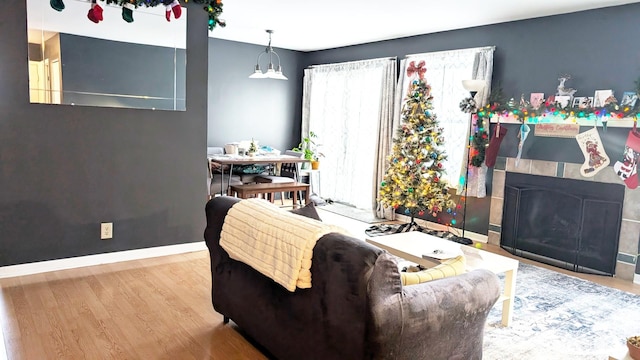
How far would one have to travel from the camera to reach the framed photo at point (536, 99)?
15.5 feet

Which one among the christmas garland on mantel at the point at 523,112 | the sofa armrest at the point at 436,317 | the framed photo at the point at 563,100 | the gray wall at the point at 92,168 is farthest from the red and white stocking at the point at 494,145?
the sofa armrest at the point at 436,317

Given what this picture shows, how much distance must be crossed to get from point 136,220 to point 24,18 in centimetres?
180

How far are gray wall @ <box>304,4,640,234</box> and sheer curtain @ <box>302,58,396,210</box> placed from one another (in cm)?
118

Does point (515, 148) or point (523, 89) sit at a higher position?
point (523, 89)

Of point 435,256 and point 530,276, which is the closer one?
point 435,256

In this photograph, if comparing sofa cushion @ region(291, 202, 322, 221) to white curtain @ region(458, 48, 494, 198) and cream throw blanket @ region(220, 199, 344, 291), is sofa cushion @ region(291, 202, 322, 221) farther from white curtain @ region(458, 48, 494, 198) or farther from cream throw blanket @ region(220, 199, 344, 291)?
white curtain @ region(458, 48, 494, 198)

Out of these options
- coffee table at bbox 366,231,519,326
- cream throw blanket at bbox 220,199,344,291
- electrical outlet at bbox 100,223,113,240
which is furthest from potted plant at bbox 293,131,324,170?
cream throw blanket at bbox 220,199,344,291

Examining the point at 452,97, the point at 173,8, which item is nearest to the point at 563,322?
the point at 452,97

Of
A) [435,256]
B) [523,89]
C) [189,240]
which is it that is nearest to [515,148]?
[523,89]

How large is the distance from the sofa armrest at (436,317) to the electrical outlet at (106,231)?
301cm

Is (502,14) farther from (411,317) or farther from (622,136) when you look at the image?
(411,317)

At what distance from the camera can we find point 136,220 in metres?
4.10

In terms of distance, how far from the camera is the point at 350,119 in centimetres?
708

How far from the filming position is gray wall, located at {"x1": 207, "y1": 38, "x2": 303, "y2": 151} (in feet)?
23.1
